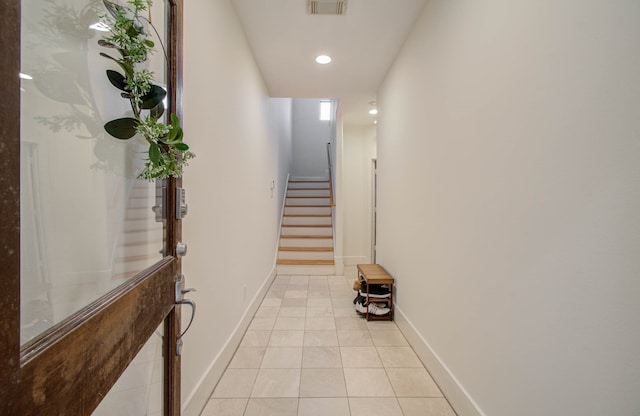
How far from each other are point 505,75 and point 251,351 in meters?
2.45

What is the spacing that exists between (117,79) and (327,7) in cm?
202

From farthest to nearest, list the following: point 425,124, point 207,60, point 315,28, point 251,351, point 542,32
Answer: point 315,28
point 251,351
point 425,124
point 207,60
point 542,32

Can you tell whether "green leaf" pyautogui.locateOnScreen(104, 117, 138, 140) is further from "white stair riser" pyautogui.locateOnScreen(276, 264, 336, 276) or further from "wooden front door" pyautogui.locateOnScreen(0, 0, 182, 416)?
"white stair riser" pyautogui.locateOnScreen(276, 264, 336, 276)

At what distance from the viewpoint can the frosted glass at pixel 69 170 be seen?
48 cm

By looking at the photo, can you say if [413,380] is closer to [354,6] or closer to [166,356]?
[166,356]

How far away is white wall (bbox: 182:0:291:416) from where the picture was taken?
1.49m

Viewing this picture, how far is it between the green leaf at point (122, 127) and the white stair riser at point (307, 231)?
4.69 m

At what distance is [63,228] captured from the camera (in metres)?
0.59

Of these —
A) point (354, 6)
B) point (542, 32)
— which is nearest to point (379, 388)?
point (542, 32)

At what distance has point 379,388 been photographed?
186 centimetres

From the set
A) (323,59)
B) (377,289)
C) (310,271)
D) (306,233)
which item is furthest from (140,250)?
(306,233)

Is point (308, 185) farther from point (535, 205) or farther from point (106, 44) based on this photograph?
point (106, 44)

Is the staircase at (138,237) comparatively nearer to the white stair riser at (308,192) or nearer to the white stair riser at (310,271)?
the white stair riser at (310,271)

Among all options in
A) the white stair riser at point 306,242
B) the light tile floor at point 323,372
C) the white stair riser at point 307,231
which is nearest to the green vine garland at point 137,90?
the light tile floor at point 323,372
